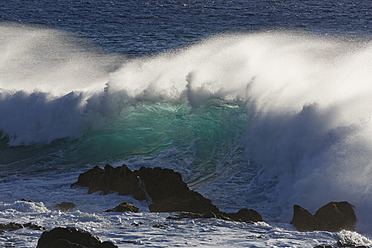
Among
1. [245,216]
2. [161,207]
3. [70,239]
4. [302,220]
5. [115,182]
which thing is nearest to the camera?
[70,239]

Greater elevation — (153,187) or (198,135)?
(198,135)

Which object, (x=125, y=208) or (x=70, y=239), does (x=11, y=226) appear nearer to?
(x=70, y=239)

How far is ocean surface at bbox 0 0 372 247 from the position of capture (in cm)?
1018

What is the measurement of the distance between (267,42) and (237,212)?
13517mm

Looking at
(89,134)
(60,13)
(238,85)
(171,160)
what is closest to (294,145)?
(171,160)

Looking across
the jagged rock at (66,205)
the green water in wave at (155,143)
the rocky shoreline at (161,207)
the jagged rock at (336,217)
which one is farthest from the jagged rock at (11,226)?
the jagged rock at (336,217)

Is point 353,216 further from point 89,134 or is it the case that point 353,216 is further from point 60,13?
point 60,13

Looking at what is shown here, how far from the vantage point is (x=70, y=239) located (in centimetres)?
845

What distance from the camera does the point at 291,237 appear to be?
9.59 meters

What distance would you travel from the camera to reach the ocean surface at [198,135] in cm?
1018

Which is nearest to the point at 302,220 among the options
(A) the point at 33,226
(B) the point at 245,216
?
(B) the point at 245,216

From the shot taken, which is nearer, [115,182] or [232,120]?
[115,182]

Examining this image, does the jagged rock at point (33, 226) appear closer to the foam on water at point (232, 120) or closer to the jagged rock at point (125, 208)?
the jagged rock at point (125, 208)

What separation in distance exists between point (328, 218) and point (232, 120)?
738cm
